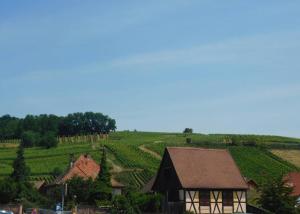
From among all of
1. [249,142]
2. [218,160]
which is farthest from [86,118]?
[218,160]

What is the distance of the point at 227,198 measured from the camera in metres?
59.7

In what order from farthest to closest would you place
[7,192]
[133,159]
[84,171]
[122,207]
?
[133,159]
[84,171]
[7,192]
[122,207]

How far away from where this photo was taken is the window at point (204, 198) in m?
58.4

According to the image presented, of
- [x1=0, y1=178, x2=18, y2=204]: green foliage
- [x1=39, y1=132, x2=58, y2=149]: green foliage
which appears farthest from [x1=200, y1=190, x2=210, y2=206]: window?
[x1=39, y1=132, x2=58, y2=149]: green foliage

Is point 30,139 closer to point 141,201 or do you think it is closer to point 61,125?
point 61,125

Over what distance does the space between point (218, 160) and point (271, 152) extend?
182 ft

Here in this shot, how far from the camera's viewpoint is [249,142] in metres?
123

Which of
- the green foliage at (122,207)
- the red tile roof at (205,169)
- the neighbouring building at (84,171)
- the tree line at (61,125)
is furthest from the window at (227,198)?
the tree line at (61,125)

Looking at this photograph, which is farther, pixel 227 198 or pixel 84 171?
pixel 84 171

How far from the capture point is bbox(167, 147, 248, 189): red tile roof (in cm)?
5881

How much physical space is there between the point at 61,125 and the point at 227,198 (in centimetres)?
12930

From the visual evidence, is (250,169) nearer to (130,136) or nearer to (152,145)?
(152,145)

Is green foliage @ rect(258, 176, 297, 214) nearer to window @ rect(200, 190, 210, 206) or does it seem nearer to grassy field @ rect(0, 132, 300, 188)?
window @ rect(200, 190, 210, 206)

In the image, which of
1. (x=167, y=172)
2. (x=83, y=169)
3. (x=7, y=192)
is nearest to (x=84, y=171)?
(x=83, y=169)
